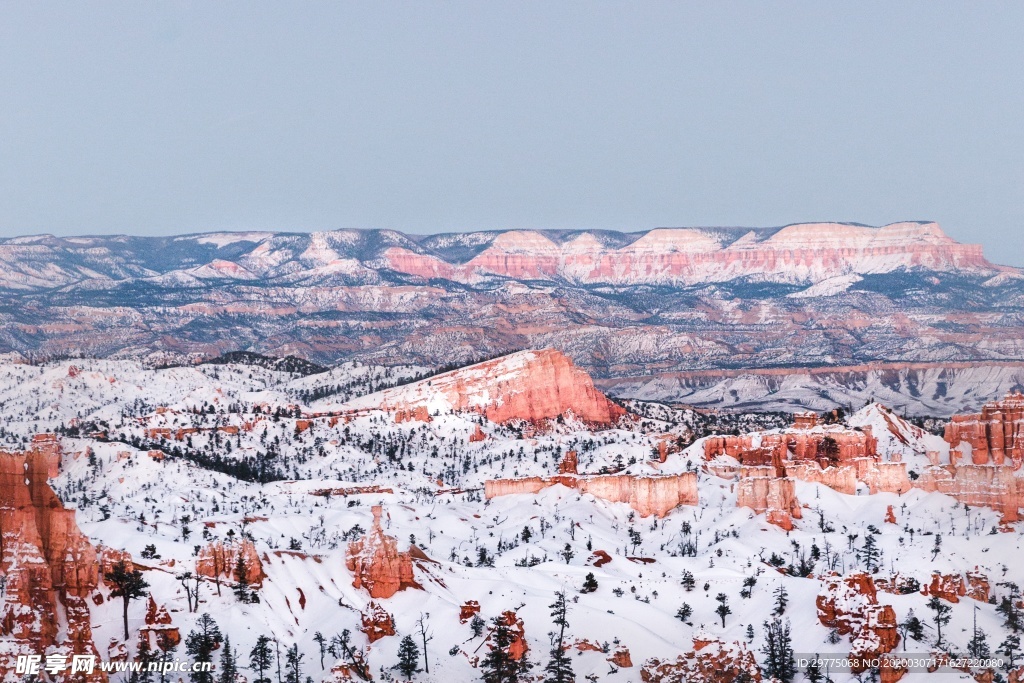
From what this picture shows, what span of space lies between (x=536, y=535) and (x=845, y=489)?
27361mm

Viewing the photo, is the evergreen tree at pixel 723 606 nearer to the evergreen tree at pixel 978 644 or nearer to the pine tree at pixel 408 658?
the evergreen tree at pixel 978 644

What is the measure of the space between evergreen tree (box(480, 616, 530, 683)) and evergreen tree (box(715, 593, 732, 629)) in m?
15.6

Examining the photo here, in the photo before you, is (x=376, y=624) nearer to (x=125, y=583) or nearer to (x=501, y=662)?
(x=501, y=662)

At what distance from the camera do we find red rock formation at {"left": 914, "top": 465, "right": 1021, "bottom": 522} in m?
122

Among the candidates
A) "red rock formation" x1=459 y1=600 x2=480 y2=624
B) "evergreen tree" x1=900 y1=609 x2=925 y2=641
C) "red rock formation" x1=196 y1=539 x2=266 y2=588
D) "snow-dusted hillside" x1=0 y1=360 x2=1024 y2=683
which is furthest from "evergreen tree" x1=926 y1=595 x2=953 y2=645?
"red rock formation" x1=196 y1=539 x2=266 y2=588

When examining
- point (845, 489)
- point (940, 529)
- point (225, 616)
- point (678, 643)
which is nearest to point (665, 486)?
point (845, 489)

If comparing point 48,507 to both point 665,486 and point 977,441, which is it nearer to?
point 665,486

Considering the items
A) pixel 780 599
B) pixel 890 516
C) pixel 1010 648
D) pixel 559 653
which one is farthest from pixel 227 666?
pixel 890 516

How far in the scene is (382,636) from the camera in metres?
88.3

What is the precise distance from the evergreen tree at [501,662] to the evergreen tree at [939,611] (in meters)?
22.0

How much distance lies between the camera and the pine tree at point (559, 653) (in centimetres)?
8294

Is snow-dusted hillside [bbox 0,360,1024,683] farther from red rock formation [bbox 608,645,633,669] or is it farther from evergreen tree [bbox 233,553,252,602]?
evergreen tree [bbox 233,553,252,602]

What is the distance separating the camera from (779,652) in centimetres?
8731

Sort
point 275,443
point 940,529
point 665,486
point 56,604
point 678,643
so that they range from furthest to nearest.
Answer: point 275,443 < point 665,486 < point 940,529 < point 678,643 < point 56,604
